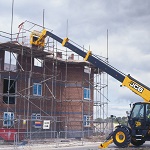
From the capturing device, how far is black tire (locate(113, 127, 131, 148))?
21.6 m

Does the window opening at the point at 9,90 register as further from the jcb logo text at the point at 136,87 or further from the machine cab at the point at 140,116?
the machine cab at the point at 140,116

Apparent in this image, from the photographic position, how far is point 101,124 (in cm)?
4031

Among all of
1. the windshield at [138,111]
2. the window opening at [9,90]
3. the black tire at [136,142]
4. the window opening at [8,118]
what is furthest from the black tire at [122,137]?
the window opening at [9,90]

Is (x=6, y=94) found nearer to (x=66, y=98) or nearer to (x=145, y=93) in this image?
(x=66, y=98)

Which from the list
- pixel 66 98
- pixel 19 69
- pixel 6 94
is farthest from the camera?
pixel 66 98

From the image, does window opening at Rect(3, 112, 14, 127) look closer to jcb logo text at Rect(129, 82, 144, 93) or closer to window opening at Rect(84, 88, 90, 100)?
window opening at Rect(84, 88, 90, 100)

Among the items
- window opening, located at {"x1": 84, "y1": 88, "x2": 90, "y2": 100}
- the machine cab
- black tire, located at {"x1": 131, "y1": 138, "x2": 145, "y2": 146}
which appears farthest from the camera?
window opening, located at {"x1": 84, "y1": 88, "x2": 90, "y2": 100}

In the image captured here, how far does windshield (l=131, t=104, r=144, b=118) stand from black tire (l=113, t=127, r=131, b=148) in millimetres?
1308

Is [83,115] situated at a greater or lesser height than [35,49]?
lesser

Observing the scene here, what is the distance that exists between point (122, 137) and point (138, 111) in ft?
6.63

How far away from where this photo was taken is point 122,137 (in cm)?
2197

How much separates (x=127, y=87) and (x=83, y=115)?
Result: 53.2 feet

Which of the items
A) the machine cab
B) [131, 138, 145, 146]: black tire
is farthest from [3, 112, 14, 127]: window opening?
the machine cab

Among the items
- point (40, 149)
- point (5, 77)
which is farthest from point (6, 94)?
point (40, 149)
